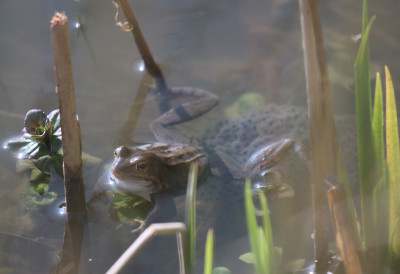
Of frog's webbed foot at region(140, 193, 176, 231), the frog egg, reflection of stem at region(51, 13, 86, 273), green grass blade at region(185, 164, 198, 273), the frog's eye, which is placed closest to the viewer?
green grass blade at region(185, 164, 198, 273)

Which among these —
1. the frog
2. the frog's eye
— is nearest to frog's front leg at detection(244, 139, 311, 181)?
the frog

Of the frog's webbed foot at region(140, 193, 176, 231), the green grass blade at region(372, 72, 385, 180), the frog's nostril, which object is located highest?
the green grass blade at region(372, 72, 385, 180)

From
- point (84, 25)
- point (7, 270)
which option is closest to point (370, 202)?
point (7, 270)

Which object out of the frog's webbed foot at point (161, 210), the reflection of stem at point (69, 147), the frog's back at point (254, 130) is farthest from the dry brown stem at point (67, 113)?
the frog's back at point (254, 130)

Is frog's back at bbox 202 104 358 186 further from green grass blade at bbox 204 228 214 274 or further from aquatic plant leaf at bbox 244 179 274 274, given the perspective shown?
green grass blade at bbox 204 228 214 274

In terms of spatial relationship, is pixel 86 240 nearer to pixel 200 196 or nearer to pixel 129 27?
pixel 200 196

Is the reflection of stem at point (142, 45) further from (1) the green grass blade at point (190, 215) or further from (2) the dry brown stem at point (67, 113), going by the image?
(1) the green grass blade at point (190, 215)

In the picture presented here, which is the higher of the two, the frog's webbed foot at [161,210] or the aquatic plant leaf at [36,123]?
the aquatic plant leaf at [36,123]
